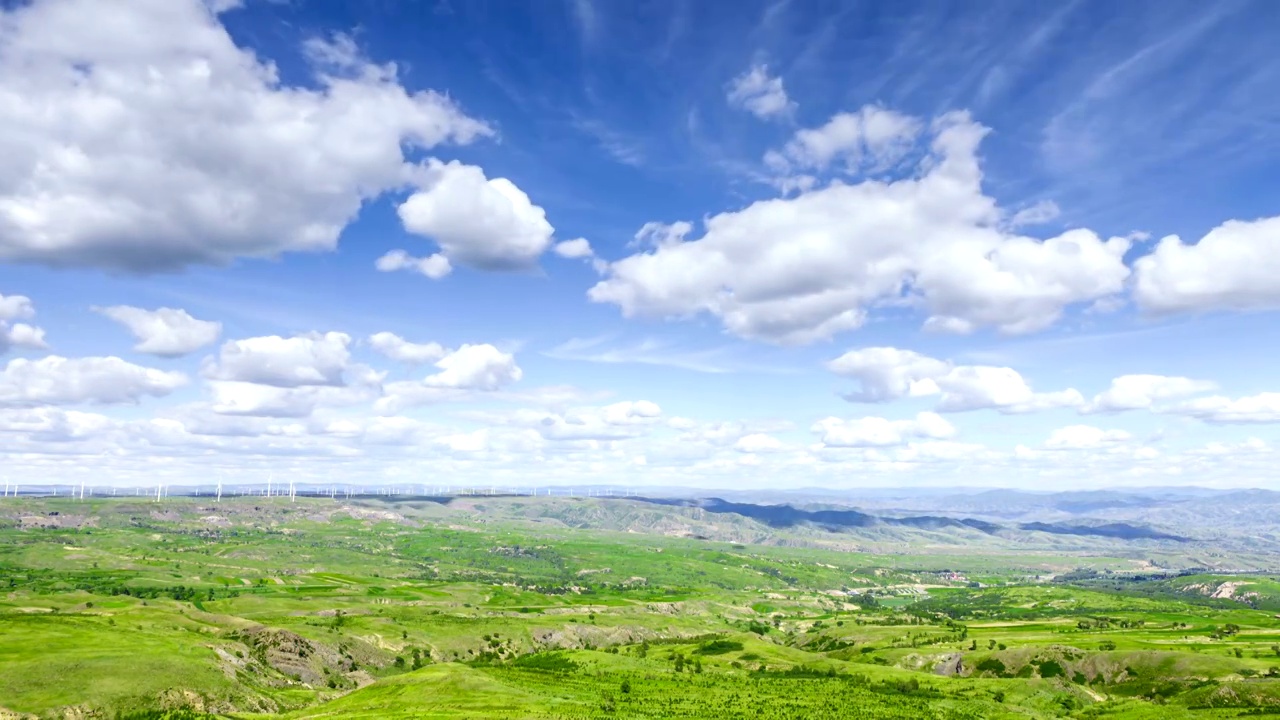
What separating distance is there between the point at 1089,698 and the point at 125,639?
216 m

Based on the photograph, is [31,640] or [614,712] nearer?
[614,712]

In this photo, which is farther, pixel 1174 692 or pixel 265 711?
pixel 1174 692

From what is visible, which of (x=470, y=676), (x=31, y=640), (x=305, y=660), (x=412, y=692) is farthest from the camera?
(x=305, y=660)

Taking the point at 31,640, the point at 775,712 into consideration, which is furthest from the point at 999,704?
the point at 31,640

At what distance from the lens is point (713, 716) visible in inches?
5074

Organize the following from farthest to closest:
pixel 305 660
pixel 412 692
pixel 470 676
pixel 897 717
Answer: pixel 305 660
pixel 470 676
pixel 412 692
pixel 897 717

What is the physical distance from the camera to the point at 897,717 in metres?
130

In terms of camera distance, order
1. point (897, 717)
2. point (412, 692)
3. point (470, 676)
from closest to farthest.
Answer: point (897, 717)
point (412, 692)
point (470, 676)

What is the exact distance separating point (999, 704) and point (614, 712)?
75715 millimetres

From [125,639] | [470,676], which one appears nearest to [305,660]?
[125,639]

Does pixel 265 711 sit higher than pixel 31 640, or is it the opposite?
pixel 31 640

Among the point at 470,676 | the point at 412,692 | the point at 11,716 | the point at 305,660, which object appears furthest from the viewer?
the point at 305,660

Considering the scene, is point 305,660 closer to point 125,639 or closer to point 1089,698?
point 125,639

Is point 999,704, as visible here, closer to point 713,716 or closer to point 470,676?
point 713,716
